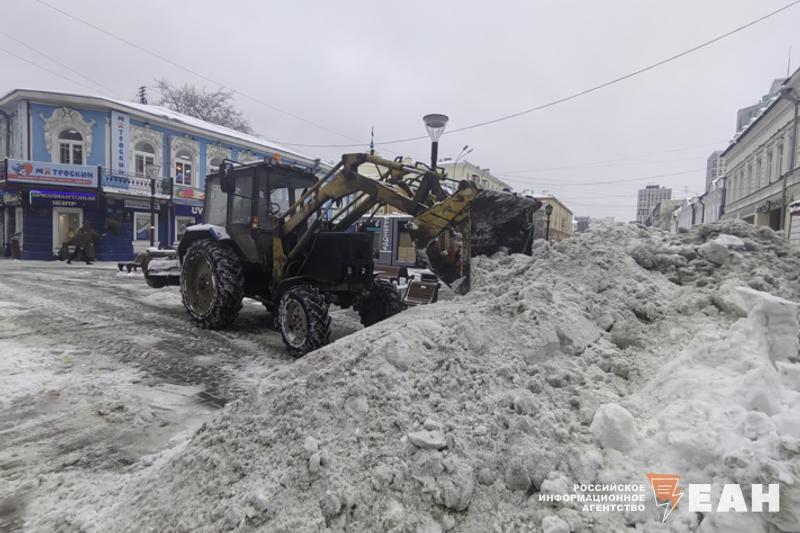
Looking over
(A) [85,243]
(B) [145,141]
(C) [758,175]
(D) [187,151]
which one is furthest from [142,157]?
(C) [758,175]

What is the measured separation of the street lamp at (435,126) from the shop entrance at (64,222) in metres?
17.9

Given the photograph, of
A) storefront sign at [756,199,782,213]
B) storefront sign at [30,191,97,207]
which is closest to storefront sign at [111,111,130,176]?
storefront sign at [30,191,97,207]

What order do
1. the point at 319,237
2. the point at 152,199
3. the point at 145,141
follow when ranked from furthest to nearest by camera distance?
the point at 145,141 < the point at 152,199 < the point at 319,237

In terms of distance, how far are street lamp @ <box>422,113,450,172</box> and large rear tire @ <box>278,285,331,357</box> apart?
411 centimetres

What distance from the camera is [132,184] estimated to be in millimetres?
19406

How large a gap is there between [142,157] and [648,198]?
86932 mm

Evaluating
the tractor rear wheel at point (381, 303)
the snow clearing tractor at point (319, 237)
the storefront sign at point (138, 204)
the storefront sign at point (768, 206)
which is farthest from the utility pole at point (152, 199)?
the storefront sign at point (768, 206)

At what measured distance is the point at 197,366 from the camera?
461 cm

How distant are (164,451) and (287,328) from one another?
2.37m

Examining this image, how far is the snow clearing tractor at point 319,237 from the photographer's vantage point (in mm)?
4965

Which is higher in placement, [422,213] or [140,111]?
[140,111]

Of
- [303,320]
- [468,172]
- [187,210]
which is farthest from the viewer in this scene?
A: [468,172]

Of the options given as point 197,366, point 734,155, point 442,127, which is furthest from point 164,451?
point 734,155

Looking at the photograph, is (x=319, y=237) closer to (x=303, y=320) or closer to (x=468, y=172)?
(x=303, y=320)
